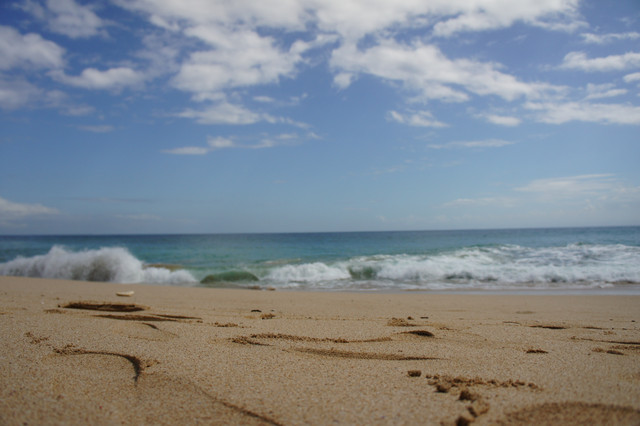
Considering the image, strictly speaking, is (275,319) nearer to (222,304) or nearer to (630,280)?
(222,304)

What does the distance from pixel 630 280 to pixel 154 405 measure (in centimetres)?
1378

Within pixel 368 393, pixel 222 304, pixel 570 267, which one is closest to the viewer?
pixel 368 393

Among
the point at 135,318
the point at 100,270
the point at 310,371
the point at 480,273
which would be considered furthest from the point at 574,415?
the point at 100,270

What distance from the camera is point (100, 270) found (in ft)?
46.9

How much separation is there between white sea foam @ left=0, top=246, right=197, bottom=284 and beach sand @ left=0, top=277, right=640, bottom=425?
9793mm

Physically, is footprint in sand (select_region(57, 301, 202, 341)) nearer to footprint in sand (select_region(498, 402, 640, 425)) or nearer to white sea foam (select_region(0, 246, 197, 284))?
footprint in sand (select_region(498, 402, 640, 425))

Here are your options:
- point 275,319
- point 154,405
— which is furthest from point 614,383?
point 275,319

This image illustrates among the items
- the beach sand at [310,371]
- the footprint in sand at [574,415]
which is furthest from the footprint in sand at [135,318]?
the footprint in sand at [574,415]

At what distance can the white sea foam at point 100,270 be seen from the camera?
1405cm

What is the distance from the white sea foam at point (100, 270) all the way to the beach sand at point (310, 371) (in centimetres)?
979

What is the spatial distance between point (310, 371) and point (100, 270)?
1444 cm

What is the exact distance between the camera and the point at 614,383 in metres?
2.36

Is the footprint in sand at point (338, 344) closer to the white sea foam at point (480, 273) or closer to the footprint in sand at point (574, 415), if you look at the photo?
the footprint in sand at point (574, 415)

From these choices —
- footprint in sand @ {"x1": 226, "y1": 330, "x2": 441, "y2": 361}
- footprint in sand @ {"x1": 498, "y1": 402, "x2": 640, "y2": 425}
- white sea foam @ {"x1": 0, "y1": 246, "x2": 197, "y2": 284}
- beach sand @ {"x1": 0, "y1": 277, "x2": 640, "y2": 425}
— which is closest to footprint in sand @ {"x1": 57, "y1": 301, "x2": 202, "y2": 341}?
beach sand @ {"x1": 0, "y1": 277, "x2": 640, "y2": 425}
